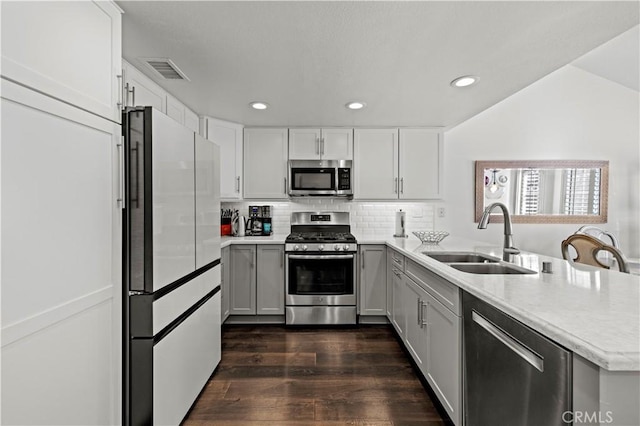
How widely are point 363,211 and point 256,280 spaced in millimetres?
1624

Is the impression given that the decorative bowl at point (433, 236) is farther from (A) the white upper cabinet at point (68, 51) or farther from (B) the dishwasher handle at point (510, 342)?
(A) the white upper cabinet at point (68, 51)

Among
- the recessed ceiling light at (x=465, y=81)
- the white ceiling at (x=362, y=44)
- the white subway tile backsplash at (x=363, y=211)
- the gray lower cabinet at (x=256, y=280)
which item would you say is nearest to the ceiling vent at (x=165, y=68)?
the white ceiling at (x=362, y=44)

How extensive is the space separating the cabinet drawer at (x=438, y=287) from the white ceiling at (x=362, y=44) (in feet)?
4.64

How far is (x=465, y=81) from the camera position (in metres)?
2.37

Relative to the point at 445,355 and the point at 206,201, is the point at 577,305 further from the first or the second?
the point at 206,201

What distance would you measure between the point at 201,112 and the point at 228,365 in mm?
2499

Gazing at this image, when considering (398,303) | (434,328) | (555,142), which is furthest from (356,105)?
(555,142)

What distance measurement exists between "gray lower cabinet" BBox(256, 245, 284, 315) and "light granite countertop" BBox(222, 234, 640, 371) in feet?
6.62

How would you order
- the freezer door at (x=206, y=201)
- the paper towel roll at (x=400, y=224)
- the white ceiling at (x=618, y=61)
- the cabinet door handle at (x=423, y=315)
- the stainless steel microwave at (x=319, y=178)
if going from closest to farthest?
the freezer door at (x=206, y=201)
the cabinet door handle at (x=423, y=315)
the white ceiling at (x=618, y=61)
the stainless steel microwave at (x=319, y=178)
the paper towel roll at (x=400, y=224)

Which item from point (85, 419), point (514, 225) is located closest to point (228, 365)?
point (85, 419)

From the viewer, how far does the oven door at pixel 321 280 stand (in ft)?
11.1

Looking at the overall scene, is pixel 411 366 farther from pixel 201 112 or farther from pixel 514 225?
pixel 201 112

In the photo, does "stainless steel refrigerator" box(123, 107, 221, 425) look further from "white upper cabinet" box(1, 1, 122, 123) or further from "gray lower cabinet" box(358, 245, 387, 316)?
"gray lower cabinet" box(358, 245, 387, 316)

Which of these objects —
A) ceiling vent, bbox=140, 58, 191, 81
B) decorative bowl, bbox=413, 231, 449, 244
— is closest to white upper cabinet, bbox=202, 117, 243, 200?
ceiling vent, bbox=140, 58, 191, 81
